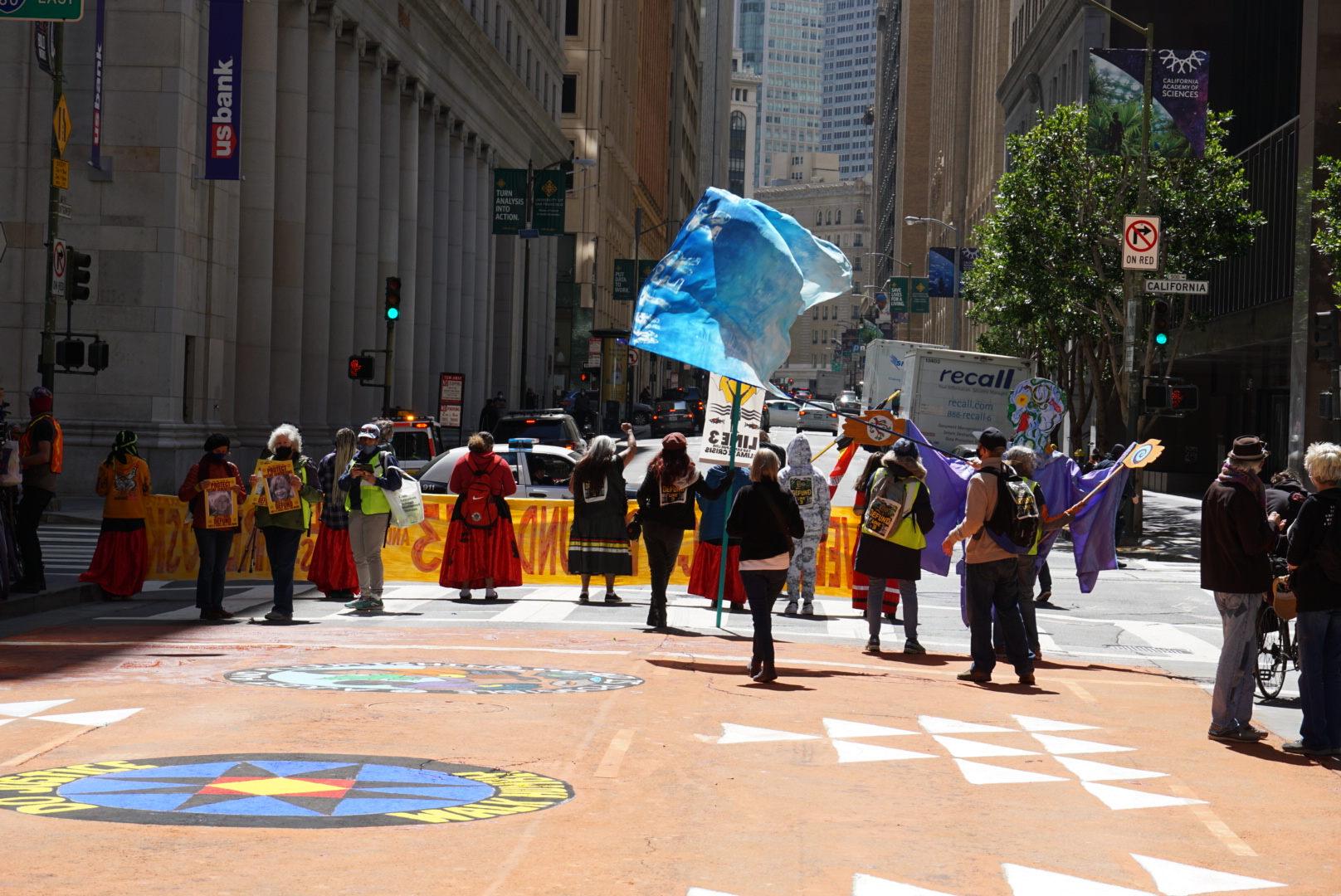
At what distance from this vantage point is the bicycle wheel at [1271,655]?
13039mm

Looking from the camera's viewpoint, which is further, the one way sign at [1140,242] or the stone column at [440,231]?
the stone column at [440,231]

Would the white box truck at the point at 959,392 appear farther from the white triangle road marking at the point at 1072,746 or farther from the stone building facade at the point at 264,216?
the white triangle road marking at the point at 1072,746

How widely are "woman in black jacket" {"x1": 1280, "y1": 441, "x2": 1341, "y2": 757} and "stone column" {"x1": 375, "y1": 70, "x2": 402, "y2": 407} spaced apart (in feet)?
127

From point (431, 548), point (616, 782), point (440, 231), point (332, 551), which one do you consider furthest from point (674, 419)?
point (616, 782)

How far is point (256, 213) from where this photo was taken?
37000 mm

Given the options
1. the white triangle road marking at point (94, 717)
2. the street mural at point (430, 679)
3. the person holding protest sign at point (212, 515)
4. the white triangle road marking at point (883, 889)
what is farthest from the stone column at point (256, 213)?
the white triangle road marking at point (883, 889)

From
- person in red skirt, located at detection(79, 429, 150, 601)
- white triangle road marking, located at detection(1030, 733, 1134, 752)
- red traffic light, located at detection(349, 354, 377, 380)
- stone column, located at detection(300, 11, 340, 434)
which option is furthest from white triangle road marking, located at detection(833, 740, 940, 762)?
stone column, located at detection(300, 11, 340, 434)

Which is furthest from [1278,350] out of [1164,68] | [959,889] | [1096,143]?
[959,889]

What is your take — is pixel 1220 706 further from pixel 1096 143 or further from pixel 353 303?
pixel 353 303

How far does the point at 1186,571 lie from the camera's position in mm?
27625

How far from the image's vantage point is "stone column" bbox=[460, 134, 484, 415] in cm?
5953

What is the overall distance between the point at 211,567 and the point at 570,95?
7834cm

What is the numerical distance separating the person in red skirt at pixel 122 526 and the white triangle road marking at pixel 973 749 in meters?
9.93

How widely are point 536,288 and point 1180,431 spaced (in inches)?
1314
